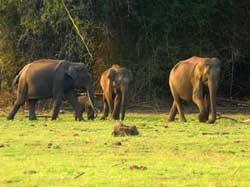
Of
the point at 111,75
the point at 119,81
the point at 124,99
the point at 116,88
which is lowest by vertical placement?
the point at 124,99

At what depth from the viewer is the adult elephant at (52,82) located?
2133cm

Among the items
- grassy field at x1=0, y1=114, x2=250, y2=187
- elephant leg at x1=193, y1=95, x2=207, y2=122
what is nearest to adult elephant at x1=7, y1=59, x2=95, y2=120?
elephant leg at x1=193, y1=95, x2=207, y2=122

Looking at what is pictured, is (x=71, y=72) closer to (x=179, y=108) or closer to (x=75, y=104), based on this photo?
(x=75, y=104)

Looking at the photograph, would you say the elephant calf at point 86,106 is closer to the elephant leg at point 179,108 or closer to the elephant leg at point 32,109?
the elephant leg at point 32,109

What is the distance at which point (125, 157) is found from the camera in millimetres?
11086

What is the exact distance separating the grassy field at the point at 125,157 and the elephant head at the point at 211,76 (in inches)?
116

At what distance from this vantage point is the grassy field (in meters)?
9.19

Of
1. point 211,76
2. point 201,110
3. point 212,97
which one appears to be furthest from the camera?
point 201,110

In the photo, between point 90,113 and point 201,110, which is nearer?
point 201,110

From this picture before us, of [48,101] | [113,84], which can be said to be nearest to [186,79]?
[113,84]

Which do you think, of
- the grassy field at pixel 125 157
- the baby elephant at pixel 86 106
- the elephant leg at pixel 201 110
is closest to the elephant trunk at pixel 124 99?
the baby elephant at pixel 86 106

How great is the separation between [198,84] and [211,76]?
2.02ft

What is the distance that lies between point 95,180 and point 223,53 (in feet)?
60.1


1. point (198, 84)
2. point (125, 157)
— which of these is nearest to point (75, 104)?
point (198, 84)
